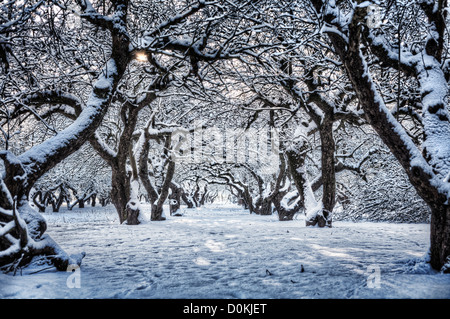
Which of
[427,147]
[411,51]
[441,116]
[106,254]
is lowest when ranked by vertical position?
[106,254]

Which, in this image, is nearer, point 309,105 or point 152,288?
point 152,288

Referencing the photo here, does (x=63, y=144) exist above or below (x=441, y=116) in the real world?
below

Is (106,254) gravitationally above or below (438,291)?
below

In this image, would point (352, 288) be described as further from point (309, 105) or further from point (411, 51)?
point (309, 105)

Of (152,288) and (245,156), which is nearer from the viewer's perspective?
(152,288)

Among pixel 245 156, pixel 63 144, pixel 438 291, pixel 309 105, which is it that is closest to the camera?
pixel 438 291

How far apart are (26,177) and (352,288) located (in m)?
4.04

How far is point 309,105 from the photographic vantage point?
789 cm
